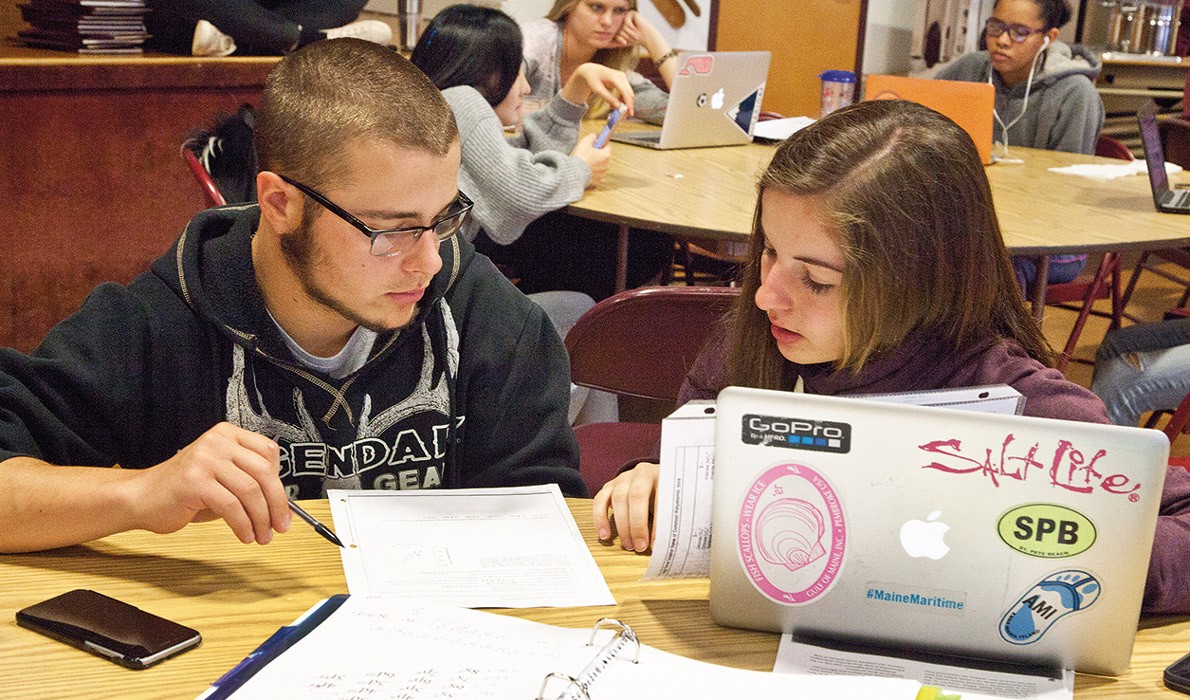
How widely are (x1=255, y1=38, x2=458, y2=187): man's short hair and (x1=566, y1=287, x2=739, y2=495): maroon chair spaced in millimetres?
546

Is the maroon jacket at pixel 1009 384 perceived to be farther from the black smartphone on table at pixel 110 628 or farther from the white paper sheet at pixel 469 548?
→ the black smartphone on table at pixel 110 628

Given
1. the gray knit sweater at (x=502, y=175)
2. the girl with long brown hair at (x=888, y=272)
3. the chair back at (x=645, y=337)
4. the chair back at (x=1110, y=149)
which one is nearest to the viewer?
the girl with long brown hair at (x=888, y=272)

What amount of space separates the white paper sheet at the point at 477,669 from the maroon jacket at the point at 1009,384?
316 millimetres

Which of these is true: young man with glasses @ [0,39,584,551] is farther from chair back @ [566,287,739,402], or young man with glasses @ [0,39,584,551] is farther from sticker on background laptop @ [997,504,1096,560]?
sticker on background laptop @ [997,504,1096,560]

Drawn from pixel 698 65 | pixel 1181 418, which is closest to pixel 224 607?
pixel 1181 418

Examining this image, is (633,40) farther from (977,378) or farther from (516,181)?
(977,378)

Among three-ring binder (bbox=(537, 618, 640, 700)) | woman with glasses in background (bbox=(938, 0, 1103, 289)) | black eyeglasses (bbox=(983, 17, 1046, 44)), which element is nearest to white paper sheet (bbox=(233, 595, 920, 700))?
three-ring binder (bbox=(537, 618, 640, 700))

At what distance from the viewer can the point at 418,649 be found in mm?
948

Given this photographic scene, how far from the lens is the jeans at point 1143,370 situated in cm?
244

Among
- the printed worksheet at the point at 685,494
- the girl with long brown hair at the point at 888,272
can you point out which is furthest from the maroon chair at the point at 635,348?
the printed worksheet at the point at 685,494

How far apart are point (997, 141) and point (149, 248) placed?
278 centimetres

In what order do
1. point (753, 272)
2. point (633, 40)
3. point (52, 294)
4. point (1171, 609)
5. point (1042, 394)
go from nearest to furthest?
1. point (1171, 609)
2. point (1042, 394)
3. point (753, 272)
4. point (52, 294)
5. point (633, 40)

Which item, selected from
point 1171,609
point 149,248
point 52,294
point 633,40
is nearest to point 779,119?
point 633,40

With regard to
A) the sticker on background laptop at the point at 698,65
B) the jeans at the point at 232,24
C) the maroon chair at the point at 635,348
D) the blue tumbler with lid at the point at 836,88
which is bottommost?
the maroon chair at the point at 635,348
